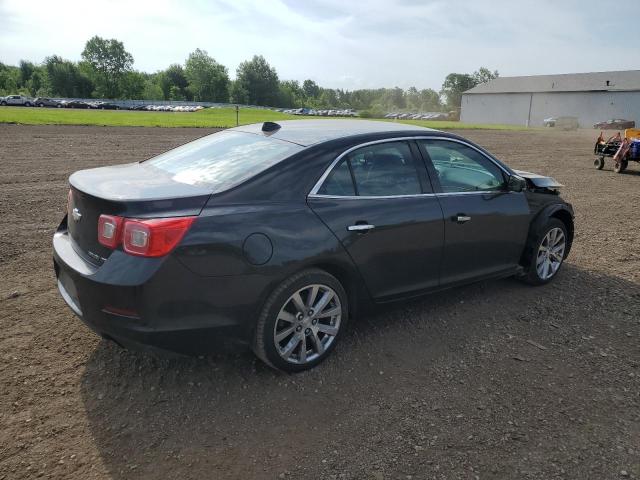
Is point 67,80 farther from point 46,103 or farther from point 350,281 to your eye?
point 350,281

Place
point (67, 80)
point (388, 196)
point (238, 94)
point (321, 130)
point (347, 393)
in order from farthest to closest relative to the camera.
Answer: point (238, 94), point (67, 80), point (321, 130), point (388, 196), point (347, 393)

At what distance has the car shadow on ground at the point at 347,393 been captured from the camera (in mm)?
2760

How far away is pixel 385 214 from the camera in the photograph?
3.73 metres

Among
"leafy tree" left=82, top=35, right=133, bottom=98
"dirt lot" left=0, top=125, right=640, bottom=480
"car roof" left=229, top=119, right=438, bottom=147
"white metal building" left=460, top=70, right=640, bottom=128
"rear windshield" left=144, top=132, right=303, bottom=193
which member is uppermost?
"leafy tree" left=82, top=35, right=133, bottom=98

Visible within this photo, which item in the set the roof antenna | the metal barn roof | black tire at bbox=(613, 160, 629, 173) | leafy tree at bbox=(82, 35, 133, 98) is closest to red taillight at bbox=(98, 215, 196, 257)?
the roof antenna

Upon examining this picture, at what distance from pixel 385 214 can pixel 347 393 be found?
1301 mm

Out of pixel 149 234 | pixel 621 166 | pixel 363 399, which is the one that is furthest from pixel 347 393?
pixel 621 166

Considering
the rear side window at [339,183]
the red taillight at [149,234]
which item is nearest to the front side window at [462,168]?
the rear side window at [339,183]

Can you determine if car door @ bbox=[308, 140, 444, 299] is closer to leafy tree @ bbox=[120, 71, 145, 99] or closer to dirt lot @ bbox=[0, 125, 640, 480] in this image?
dirt lot @ bbox=[0, 125, 640, 480]

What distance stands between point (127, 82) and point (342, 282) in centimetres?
12103

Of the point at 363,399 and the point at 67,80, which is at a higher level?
the point at 67,80

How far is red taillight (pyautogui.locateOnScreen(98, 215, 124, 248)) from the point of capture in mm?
2936

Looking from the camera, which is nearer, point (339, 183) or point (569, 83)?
point (339, 183)

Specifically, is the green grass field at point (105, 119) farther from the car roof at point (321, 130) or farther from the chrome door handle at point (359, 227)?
the chrome door handle at point (359, 227)
